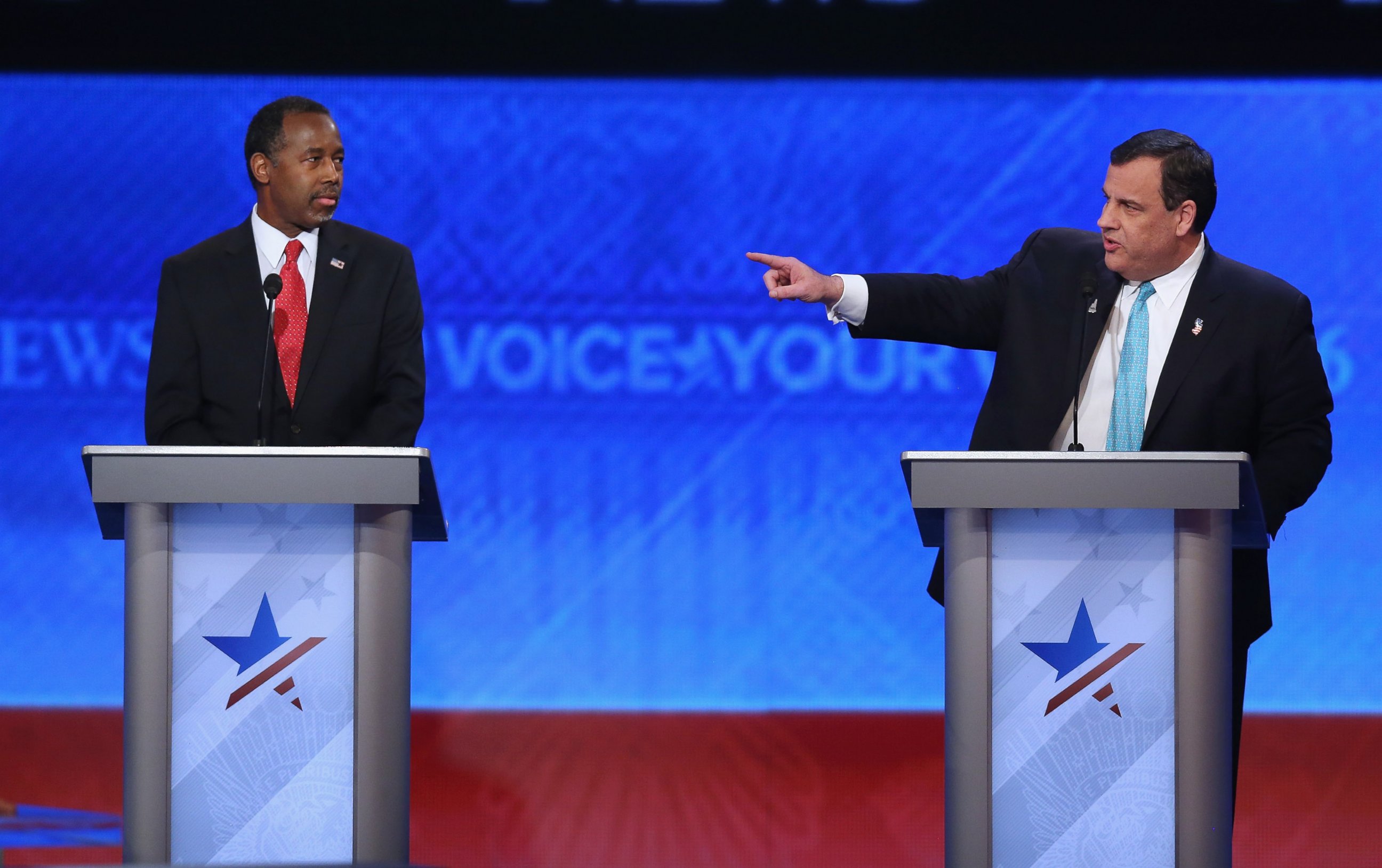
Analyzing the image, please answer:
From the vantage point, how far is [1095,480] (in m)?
2.12

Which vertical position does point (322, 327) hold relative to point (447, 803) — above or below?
above

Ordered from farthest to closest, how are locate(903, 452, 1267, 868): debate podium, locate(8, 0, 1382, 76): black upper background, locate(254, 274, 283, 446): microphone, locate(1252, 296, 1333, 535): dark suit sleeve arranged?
locate(8, 0, 1382, 76): black upper background → locate(1252, 296, 1333, 535): dark suit sleeve → locate(254, 274, 283, 446): microphone → locate(903, 452, 1267, 868): debate podium

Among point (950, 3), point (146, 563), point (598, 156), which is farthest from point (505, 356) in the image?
point (146, 563)

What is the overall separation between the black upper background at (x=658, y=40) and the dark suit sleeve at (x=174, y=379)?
190 centimetres

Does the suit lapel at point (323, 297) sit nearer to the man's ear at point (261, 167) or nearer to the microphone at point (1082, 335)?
the man's ear at point (261, 167)

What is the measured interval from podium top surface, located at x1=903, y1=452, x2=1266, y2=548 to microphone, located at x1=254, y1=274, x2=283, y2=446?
3.58 feet

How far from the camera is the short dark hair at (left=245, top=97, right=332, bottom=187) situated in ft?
9.95

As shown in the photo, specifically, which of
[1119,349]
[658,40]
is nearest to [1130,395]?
[1119,349]

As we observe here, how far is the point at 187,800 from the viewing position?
85.1 inches

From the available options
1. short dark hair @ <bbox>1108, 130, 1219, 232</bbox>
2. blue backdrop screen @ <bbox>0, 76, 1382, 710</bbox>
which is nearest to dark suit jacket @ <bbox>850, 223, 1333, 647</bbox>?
short dark hair @ <bbox>1108, 130, 1219, 232</bbox>

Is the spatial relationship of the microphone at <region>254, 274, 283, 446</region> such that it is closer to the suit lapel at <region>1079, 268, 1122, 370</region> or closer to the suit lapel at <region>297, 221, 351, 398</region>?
the suit lapel at <region>297, 221, 351, 398</region>

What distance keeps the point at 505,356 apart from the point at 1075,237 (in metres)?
2.17

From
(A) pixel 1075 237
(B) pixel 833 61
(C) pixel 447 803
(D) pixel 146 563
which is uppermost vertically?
(B) pixel 833 61

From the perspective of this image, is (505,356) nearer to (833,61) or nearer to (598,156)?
(598,156)
